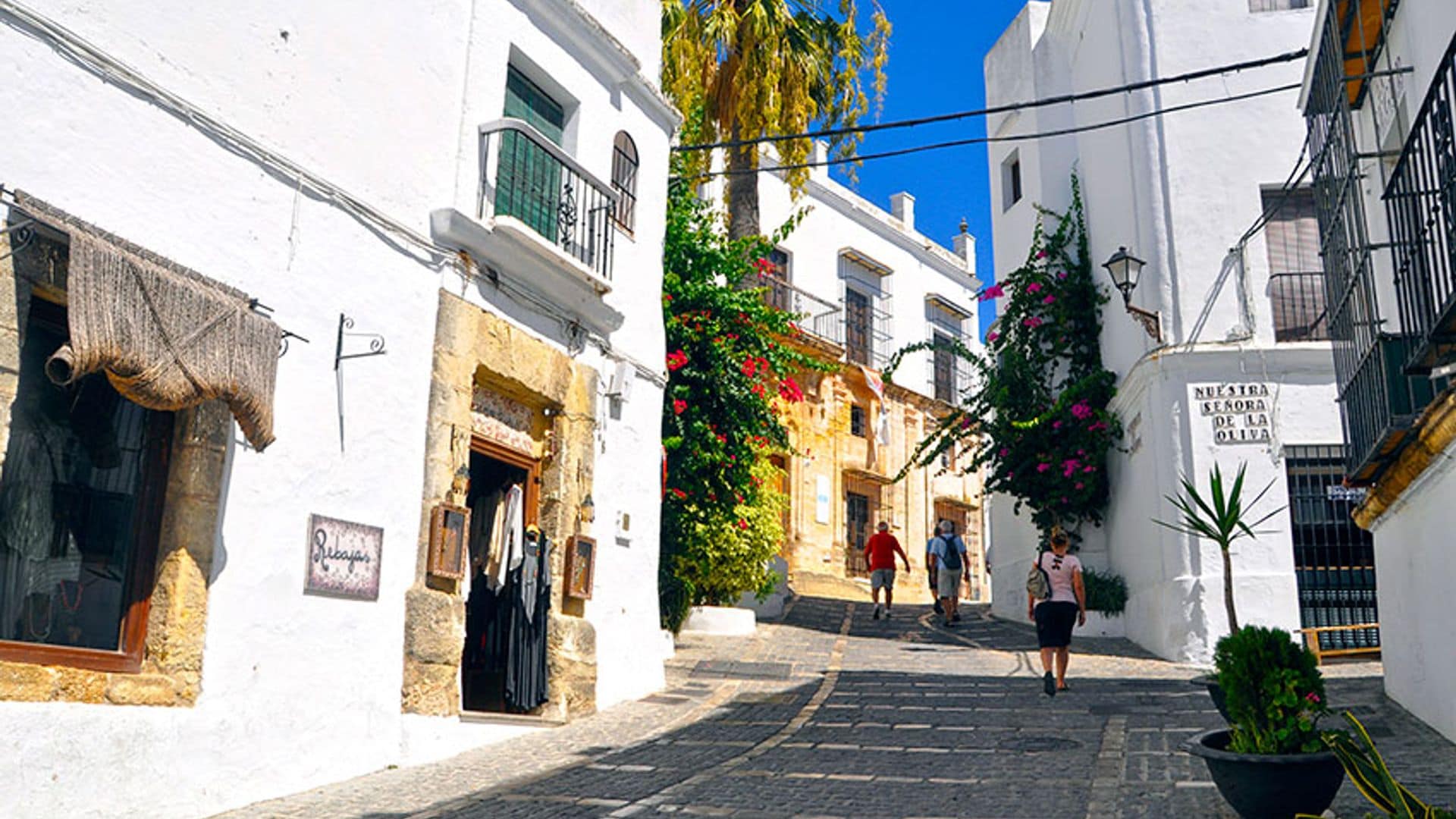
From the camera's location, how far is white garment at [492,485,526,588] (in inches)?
374

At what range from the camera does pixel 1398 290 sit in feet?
23.8

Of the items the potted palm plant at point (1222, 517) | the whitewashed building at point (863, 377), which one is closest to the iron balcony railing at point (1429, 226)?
the potted palm plant at point (1222, 517)

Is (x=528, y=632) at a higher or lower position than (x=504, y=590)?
lower

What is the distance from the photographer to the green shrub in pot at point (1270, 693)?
18.4 ft

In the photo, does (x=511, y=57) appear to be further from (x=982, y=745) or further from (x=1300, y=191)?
(x=1300, y=191)

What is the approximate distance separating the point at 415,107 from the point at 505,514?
3.15 metres

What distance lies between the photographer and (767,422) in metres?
14.2

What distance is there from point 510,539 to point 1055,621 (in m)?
4.63

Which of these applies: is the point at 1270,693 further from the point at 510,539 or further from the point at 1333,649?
the point at 1333,649

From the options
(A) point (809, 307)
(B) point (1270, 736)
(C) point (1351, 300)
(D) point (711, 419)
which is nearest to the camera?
(B) point (1270, 736)

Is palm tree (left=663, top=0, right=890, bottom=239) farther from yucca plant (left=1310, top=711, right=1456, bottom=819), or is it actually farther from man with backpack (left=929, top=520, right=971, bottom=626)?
yucca plant (left=1310, top=711, right=1456, bottom=819)

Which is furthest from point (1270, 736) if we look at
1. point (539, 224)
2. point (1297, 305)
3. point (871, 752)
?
point (1297, 305)

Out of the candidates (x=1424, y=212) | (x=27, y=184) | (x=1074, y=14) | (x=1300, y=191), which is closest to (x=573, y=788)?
(x=27, y=184)

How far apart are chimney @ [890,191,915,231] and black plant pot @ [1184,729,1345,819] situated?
81.0ft
